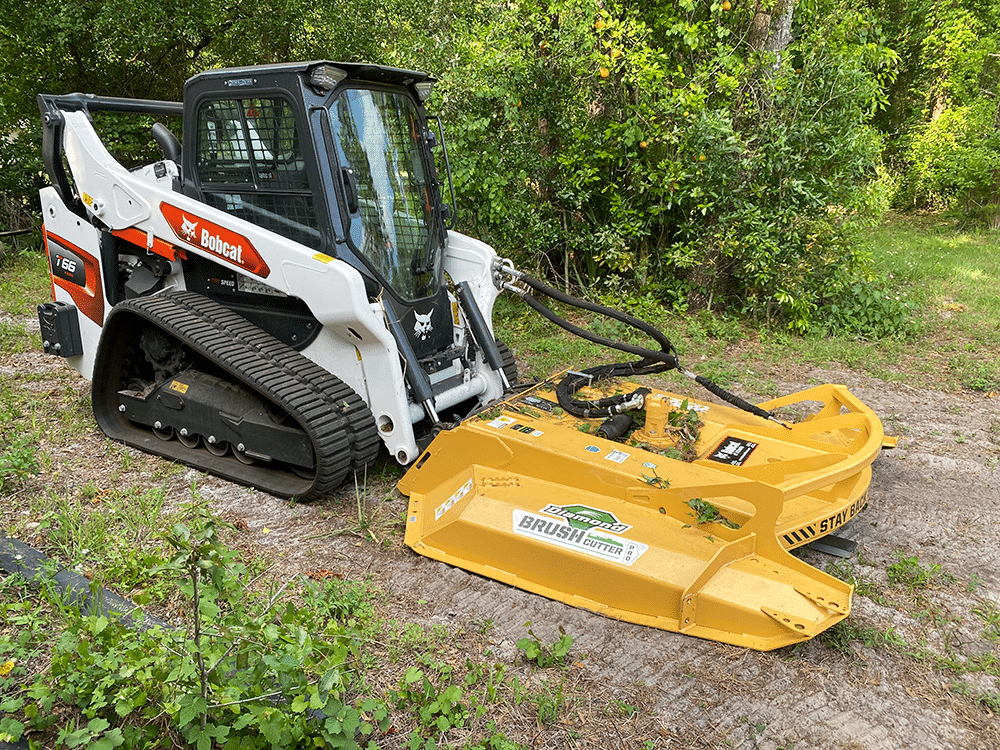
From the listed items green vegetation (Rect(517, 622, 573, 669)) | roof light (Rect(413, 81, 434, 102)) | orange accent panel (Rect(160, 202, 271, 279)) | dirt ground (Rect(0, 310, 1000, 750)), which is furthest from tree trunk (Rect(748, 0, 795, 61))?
green vegetation (Rect(517, 622, 573, 669))

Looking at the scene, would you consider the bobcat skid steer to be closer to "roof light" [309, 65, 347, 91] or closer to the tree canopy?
"roof light" [309, 65, 347, 91]

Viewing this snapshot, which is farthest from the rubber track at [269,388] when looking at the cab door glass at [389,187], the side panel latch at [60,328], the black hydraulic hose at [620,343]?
the black hydraulic hose at [620,343]

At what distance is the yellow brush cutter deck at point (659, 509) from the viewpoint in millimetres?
2953

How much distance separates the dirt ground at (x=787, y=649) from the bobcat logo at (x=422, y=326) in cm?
83

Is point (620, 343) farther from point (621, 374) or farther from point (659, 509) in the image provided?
point (659, 509)

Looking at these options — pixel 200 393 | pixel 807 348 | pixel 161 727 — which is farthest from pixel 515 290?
pixel 807 348

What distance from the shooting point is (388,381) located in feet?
13.0

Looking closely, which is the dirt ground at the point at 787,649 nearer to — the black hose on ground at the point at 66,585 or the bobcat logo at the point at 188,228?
the black hose on ground at the point at 66,585

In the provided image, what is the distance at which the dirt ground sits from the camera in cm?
258

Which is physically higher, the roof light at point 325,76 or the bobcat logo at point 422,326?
the roof light at point 325,76

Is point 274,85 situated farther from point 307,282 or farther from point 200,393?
point 200,393

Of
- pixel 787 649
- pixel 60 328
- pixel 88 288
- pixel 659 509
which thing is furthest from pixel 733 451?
pixel 60 328

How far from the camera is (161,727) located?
2.40 metres

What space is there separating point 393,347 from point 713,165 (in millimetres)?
4225
